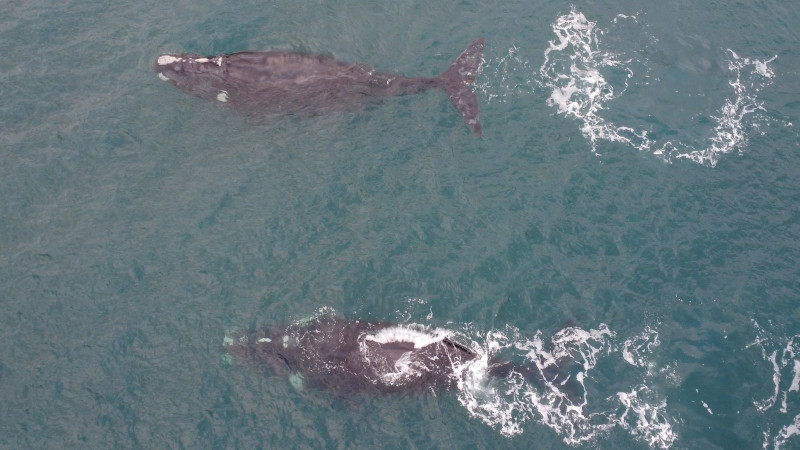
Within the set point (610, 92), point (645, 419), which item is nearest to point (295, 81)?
point (610, 92)

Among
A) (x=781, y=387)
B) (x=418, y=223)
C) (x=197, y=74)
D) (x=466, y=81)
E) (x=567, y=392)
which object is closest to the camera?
(x=567, y=392)

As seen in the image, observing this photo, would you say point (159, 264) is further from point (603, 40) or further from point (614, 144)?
point (603, 40)

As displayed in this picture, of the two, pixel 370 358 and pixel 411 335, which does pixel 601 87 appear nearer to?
pixel 411 335

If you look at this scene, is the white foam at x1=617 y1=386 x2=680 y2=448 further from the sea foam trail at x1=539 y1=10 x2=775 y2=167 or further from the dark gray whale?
the dark gray whale

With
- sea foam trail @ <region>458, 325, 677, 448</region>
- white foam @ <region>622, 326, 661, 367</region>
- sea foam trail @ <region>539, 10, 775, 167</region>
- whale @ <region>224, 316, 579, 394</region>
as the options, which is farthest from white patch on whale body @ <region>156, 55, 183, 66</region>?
white foam @ <region>622, 326, 661, 367</region>

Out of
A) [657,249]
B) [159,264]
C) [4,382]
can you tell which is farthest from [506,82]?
[4,382]

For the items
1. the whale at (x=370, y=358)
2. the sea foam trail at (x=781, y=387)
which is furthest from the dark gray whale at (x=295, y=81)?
the sea foam trail at (x=781, y=387)
